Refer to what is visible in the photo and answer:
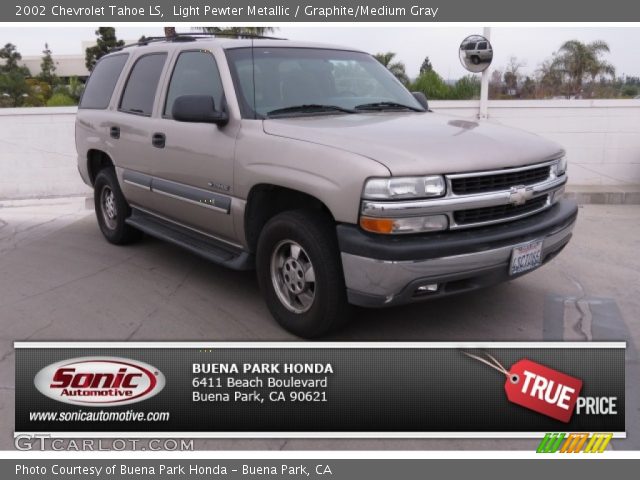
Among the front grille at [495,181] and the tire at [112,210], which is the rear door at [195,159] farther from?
the front grille at [495,181]

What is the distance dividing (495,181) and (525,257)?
53 centimetres

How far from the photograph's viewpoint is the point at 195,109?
13.8 ft

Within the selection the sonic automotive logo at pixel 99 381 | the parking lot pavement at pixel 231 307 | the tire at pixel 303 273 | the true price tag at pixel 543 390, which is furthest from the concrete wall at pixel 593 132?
the sonic automotive logo at pixel 99 381

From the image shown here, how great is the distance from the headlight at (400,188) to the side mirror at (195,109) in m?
1.46

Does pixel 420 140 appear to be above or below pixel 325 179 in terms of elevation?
above

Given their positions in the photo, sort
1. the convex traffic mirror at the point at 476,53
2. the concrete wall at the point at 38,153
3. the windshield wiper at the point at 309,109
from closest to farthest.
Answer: the windshield wiper at the point at 309,109 → the convex traffic mirror at the point at 476,53 → the concrete wall at the point at 38,153

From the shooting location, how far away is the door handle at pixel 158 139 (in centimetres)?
511

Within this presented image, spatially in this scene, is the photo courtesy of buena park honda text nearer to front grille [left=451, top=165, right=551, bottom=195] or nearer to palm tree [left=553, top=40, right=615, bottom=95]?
front grille [left=451, top=165, right=551, bottom=195]

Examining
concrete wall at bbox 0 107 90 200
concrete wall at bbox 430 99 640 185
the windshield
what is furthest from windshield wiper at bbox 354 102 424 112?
concrete wall at bbox 0 107 90 200

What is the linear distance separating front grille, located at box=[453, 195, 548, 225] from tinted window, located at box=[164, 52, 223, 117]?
2053 mm

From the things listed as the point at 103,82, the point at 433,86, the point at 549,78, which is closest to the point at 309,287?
the point at 103,82

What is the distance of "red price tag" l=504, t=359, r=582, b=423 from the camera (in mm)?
3197

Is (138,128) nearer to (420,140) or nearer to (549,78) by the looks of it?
(420,140)

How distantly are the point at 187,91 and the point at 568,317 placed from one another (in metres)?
3.44
